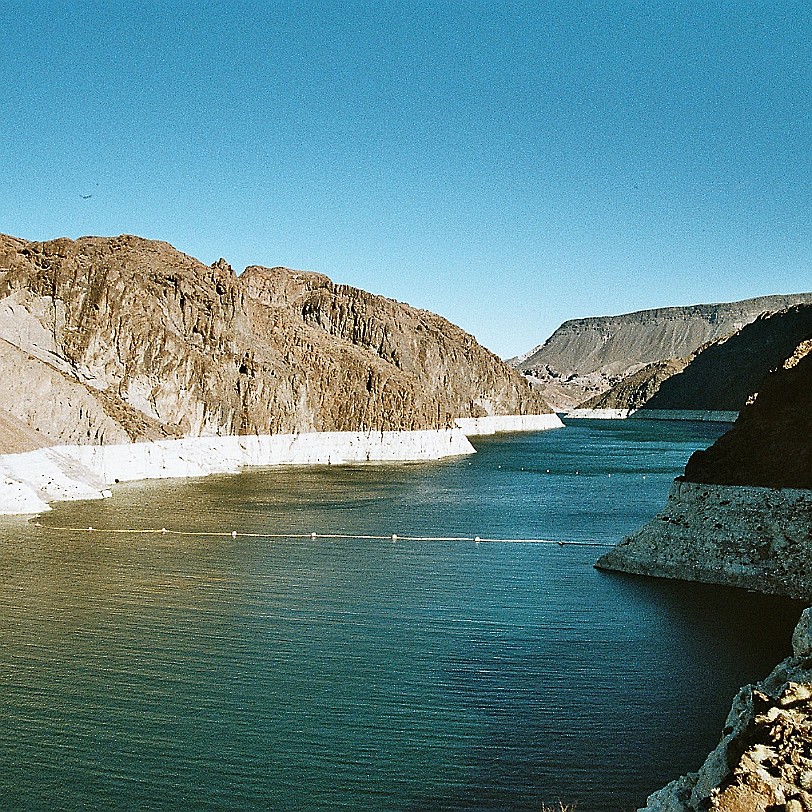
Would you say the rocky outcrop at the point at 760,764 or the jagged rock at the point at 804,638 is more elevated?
the jagged rock at the point at 804,638

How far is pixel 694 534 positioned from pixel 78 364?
2574 inches

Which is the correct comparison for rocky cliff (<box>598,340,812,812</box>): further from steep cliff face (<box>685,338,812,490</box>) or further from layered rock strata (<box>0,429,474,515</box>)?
layered rock strata (<box>0,429,474,515</box>)

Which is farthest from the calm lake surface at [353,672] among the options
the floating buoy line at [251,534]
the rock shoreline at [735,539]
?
the floating buoy line at [251,534]

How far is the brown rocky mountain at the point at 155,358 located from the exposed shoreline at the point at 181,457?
145 cm

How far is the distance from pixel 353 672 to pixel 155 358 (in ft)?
239

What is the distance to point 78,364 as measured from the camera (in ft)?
271

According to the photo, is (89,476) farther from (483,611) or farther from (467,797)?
(467,797)

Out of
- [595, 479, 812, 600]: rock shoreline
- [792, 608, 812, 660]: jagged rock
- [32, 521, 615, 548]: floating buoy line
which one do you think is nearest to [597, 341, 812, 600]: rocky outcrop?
[595, 479, 812, 600]: rock shoreline

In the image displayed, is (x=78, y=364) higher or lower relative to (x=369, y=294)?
lower

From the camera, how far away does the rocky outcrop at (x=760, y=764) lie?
902 centimetres

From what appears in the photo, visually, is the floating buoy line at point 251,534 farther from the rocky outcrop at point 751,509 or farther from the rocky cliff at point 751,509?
the rocky outcrop at point 751,509

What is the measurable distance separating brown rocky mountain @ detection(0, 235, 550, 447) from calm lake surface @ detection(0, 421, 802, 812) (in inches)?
1189

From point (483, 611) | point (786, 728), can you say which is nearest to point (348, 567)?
point (483, 611)

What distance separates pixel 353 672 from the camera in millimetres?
20891
